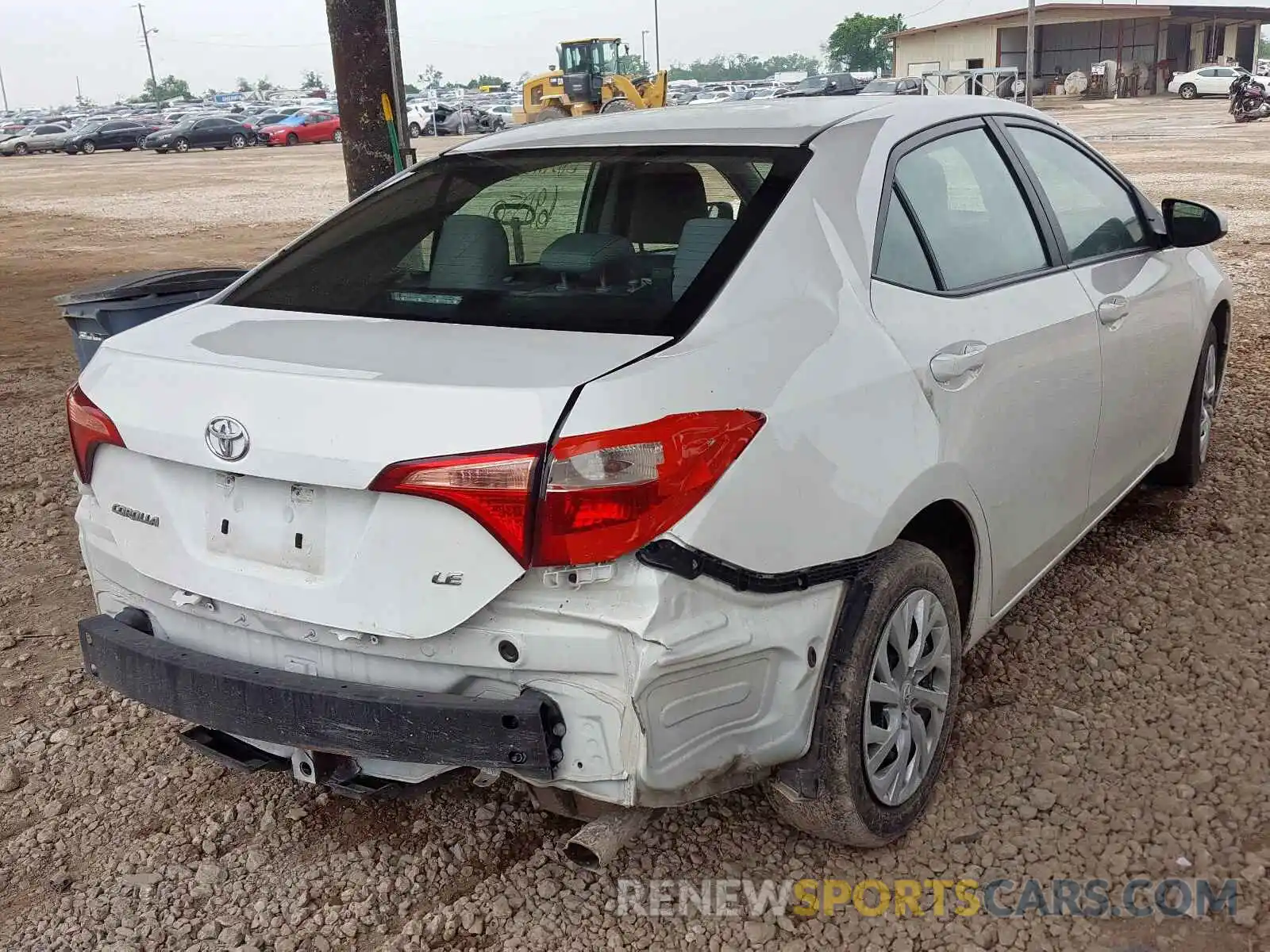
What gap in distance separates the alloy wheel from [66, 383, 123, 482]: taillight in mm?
1675

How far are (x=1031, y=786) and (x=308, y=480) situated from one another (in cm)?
191

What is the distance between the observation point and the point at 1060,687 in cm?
346

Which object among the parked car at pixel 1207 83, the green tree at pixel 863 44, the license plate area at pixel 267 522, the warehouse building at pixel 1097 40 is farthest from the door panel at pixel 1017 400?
the green tree at pixel 863 44

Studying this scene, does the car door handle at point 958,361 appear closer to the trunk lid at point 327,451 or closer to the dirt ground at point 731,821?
the trunk lid at point 327,451

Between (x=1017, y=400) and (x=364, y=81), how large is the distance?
519 cm

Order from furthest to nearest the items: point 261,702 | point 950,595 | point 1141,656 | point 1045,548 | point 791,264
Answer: point 1141,656, point 1045,548, point 950,595, point 791,264, point 261,702

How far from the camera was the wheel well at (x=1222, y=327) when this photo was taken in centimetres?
478

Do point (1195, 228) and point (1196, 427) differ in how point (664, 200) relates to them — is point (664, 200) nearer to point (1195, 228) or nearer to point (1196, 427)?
Result: point (1195, 228)

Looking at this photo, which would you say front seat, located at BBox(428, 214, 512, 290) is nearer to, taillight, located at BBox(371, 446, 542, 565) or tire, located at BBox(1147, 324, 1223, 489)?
taillight, located at BBox(371, 446, 542, 565)

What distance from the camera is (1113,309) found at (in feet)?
11.7

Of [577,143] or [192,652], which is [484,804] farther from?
[577,143]

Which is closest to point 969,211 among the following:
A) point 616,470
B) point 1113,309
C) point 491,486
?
point 1113,309

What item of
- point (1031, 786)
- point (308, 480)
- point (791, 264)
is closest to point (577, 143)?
point (791, 264)

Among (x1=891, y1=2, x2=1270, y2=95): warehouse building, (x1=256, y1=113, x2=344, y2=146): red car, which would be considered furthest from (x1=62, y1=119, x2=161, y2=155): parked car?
(x1=891, y1=2, x2=1270, y2=95): warehouse building
